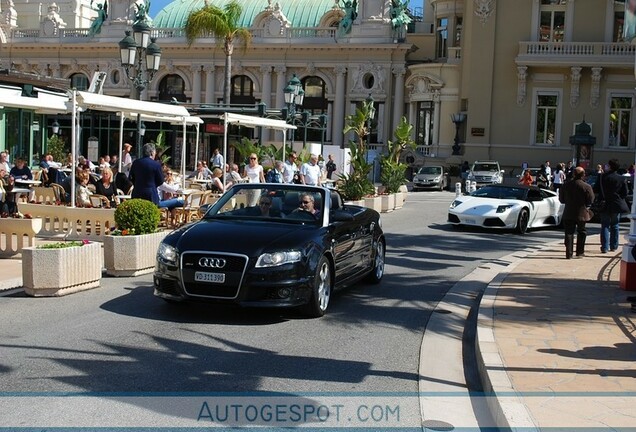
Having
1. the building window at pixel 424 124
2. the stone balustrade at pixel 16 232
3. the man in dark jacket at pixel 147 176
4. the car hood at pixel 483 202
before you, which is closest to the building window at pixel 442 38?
the building window at pixel 424 124

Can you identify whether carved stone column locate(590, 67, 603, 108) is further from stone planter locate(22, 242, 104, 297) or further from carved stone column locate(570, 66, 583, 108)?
stone planter locate(22, 242, 104, 297)

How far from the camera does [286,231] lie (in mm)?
9359

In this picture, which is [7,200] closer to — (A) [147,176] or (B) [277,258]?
(A) [147,176]

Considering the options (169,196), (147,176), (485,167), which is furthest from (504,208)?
(485,167)

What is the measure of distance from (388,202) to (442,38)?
33983 millimetres

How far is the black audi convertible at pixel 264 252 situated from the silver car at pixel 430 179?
116ft

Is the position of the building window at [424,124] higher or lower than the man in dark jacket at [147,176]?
higher

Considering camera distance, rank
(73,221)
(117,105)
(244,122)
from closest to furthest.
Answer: (73,221)
(117,105)
(244,122)

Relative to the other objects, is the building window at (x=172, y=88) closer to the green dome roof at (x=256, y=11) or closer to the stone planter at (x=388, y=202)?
the green dome roof at (x=256, y=11)

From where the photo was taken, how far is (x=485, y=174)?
44.2 metres

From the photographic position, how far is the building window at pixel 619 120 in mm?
48531

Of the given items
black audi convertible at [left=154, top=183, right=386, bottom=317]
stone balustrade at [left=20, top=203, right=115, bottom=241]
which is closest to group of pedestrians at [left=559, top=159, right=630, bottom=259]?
black audi convertible at [left=154, top=183, right=386, bottom=317]

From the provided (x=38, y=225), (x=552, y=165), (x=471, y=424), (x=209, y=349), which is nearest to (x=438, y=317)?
(x=209, y=349)

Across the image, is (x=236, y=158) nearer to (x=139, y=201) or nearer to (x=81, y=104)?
(x=81, y=104)
